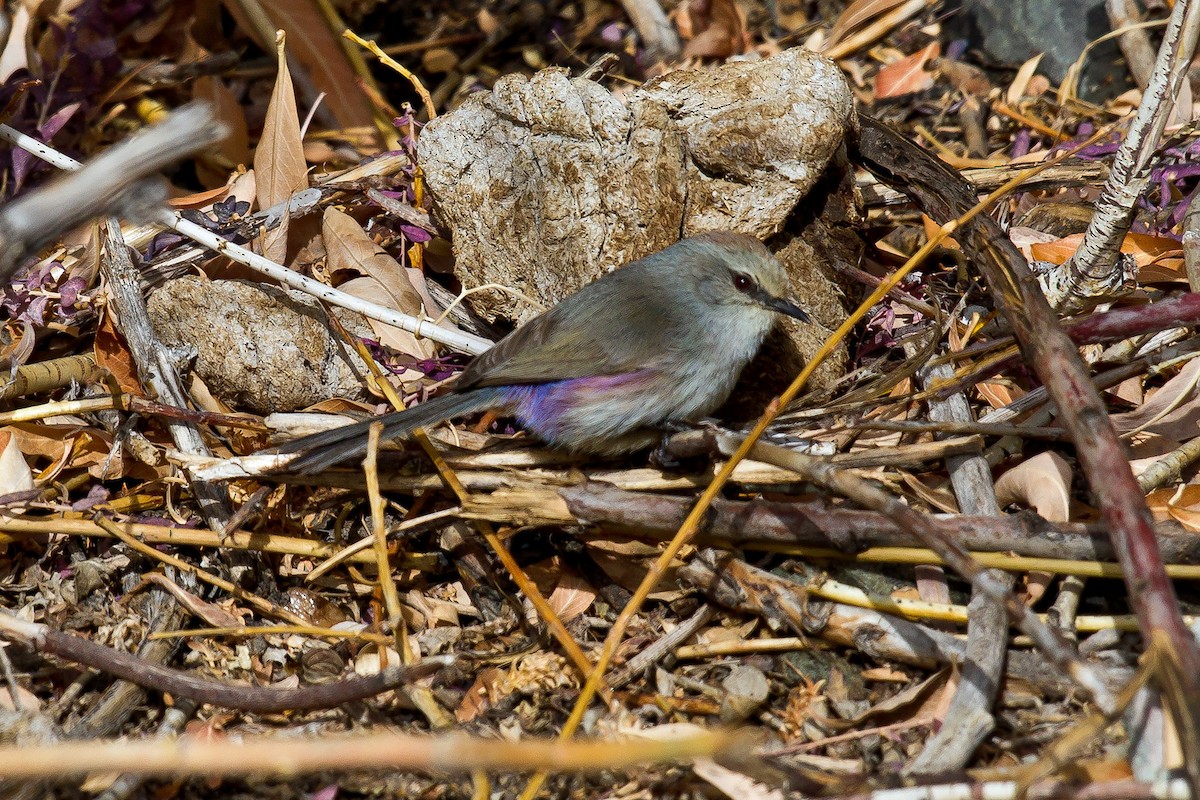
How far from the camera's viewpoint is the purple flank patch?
3387 mm

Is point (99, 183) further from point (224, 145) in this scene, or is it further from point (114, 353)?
point (224, 145)

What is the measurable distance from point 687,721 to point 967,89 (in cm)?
365

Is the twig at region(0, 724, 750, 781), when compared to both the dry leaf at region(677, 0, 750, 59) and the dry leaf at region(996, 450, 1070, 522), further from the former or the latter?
the dry leaf at region(677, 0, 750, 59)

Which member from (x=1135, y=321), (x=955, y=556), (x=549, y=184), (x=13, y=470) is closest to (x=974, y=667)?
(x=955, y=556)

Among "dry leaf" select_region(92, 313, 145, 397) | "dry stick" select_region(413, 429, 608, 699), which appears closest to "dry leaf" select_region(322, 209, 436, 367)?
"dry stick" select_region(413, 429, 608, 699)

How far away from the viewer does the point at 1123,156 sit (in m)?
3.13

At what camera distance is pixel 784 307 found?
352cm

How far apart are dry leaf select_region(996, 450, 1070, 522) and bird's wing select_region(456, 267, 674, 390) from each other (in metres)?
1.16

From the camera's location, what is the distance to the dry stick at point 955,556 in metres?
2.23

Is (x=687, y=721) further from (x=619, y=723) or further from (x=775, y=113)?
(x=775, y=113)

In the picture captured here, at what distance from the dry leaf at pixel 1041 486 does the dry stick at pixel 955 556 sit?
21.4 inches

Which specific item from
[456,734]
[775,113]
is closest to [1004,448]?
[775,113]

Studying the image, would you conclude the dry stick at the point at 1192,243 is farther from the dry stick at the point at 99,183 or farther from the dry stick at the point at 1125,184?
the dry stick at the point at 99,183

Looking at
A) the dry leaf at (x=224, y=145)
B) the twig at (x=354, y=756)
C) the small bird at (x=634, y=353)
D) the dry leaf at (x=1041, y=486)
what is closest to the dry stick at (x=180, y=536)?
the small bird at (x=634, y=353)
